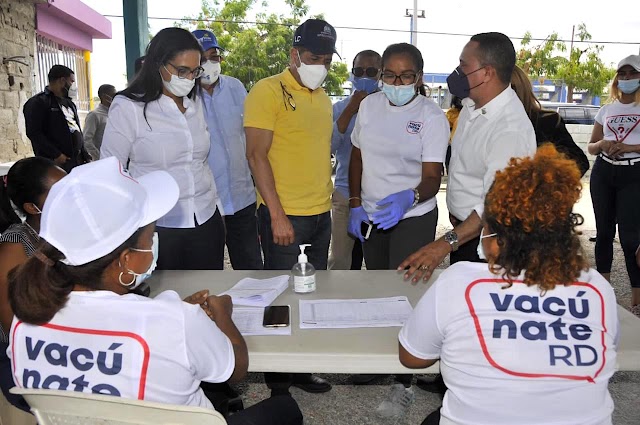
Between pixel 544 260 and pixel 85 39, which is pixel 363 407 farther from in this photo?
pixel 85 39

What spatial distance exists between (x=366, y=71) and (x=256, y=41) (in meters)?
14.1

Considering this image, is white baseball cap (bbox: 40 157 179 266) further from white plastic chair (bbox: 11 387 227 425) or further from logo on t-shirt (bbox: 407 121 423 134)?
logo on t-shirt (bbox: 407 121 423 134)

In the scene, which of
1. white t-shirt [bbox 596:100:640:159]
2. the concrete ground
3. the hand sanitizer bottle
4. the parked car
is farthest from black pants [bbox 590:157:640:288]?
the parked car

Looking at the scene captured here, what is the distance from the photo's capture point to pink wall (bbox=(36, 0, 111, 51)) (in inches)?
388

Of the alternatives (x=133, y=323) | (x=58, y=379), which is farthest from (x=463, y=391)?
(x=58, y=379)

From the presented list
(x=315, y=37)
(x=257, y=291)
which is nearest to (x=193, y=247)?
(x=257, y=291)

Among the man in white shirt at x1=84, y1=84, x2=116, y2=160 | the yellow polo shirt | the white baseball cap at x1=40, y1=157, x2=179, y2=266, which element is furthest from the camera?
the man in white shirt at x1=84, y1=84, x2=116, y2=160

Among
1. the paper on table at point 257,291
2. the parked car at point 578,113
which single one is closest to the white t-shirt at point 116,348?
the paper on table at point 257,291

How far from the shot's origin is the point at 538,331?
1121 mm

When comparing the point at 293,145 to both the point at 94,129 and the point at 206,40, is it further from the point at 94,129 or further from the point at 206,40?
the point at 94,129

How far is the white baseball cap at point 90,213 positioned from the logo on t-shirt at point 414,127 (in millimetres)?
1504

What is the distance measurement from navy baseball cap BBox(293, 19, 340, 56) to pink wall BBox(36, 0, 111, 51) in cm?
859

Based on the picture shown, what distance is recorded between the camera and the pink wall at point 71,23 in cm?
986

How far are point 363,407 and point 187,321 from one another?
5.54ft
